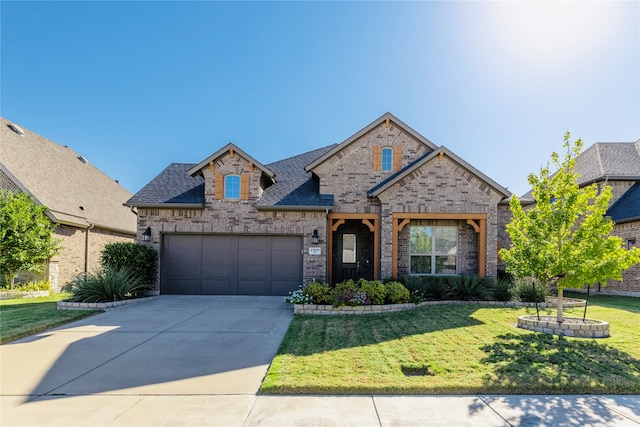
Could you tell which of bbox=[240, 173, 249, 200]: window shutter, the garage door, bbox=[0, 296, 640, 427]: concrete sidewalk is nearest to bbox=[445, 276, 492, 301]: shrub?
the garage door

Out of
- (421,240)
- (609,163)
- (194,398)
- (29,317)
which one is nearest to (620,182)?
(609,163)

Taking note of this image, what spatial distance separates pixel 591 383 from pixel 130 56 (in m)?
17.1

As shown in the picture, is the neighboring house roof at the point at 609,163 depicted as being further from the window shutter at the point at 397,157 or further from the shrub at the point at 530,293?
the window shutter at the point at 397,157

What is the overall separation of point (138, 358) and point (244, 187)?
7.95 m

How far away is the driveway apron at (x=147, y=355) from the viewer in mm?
4672

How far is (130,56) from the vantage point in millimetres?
13742

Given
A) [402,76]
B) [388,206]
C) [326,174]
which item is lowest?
[388,206]

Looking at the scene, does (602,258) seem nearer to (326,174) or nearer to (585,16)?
(585,16)

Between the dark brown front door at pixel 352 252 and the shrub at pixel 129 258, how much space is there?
7.30m

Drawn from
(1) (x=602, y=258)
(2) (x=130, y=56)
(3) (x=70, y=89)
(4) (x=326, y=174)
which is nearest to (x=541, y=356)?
(1) (x=602, y=258)

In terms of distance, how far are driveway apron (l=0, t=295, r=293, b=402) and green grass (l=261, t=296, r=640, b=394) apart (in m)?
0.63

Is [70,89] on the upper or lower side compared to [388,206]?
upper

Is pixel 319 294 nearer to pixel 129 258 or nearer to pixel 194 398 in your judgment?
pixel 194 398

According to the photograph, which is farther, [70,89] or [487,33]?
[70,89]
